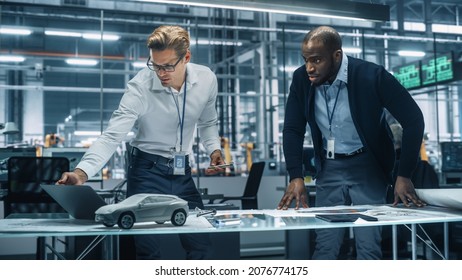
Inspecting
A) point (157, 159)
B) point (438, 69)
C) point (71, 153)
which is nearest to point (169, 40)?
point (157, 159)

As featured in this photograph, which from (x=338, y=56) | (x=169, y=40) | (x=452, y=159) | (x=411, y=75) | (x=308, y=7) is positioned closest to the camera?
(x=169, y=40)

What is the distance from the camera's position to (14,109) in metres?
12.9

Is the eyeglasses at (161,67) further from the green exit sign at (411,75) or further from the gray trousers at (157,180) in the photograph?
the green exit sign at (411,75)

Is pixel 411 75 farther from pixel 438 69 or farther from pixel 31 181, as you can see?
pixel 31 181

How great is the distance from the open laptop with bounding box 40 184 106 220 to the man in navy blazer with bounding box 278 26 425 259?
0.62 meters

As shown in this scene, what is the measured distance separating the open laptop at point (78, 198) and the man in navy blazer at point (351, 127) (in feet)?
2.04

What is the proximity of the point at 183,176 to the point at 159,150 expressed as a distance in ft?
0.39

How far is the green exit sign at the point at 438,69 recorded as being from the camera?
645cm

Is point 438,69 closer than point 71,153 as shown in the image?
No

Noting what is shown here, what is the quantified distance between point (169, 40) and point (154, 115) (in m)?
0.26

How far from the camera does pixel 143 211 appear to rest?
1236mm

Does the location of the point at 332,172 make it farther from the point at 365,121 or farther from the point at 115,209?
the point at 115,209

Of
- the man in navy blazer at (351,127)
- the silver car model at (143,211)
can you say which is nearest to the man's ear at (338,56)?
the man in navy blazer at (351,127)

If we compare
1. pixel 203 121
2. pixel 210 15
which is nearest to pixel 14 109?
pixel 210 15
